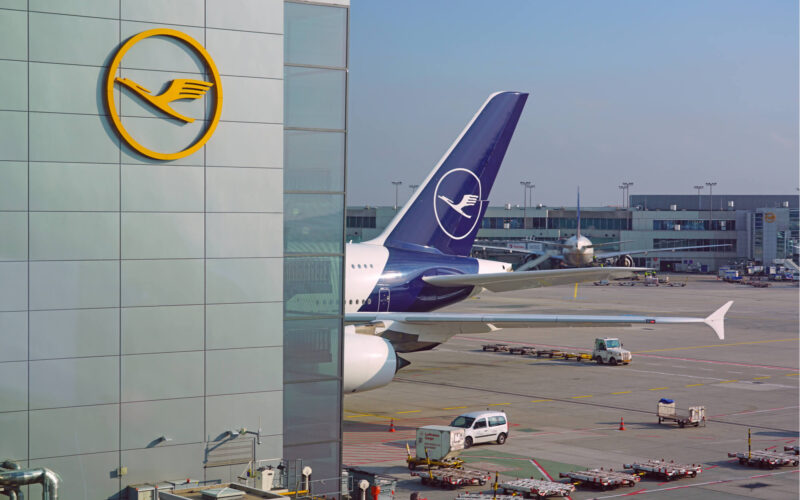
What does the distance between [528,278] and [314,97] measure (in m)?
24.2

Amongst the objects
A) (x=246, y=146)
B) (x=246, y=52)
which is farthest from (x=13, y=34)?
(x=246, y=146)

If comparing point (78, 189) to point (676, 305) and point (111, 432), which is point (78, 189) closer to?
point (111, 432)

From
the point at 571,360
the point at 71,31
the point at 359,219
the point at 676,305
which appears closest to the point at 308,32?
the point at 71,31

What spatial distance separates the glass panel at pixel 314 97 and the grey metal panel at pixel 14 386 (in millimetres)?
8110

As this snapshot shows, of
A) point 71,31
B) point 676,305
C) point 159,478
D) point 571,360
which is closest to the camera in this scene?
point 71,31

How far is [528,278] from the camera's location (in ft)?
Result: 145

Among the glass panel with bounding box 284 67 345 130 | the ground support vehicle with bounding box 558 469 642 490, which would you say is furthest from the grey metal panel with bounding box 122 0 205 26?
the ground support vehicle with bounding box 558 469 642 490

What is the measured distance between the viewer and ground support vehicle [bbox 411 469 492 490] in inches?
1100

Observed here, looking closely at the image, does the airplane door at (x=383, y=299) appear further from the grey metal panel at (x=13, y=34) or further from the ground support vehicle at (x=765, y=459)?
the grey metal panel at (x=13, y=34)

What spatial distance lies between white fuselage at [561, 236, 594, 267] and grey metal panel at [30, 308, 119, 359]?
11230cm

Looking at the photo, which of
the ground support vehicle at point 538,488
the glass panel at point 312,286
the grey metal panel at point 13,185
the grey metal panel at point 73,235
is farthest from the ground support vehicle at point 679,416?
the grey metal panel at point 13,185

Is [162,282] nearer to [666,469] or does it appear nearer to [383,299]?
[666,469]

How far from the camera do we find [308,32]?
71.9 ft

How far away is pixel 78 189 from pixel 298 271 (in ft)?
18.2
